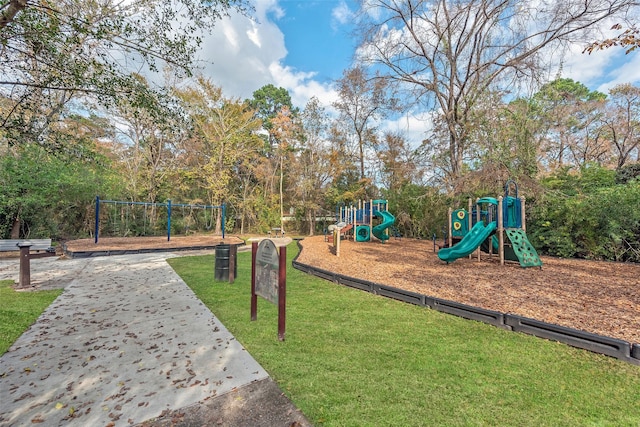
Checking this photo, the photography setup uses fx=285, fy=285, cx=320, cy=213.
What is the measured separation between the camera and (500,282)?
5715 mm

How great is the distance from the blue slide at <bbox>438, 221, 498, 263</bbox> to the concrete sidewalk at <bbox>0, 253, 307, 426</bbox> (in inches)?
240

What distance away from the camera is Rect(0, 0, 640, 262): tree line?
4.45 m

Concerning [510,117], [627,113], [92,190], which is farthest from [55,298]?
[627,113]

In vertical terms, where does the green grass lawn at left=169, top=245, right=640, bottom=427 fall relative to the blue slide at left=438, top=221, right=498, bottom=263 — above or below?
below

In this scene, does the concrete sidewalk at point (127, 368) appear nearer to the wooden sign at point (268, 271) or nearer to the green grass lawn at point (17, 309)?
the green grass lawn at point (17, 309)

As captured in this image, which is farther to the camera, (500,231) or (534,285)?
(500,231)

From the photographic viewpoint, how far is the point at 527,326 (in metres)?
3.37

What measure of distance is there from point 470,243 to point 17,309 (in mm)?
9064

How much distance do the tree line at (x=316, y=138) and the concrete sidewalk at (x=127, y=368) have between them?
2.75m

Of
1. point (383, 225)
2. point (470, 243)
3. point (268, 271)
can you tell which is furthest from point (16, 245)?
point (470, 243)

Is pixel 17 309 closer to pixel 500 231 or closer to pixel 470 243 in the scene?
pixel 470 243

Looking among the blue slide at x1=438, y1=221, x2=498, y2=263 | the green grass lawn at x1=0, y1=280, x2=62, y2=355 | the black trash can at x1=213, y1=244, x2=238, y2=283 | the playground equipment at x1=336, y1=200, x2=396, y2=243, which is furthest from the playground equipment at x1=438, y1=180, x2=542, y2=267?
the green grass lawn at x1=0, y1=280, x2=62, y2=355

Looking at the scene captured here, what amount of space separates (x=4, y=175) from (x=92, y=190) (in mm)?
3527

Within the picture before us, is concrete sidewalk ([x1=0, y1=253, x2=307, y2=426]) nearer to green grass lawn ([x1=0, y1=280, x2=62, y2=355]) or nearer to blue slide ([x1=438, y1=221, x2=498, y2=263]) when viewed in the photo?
green grass lawn ([x1=0, y1=280, x2=62, y2=355])
